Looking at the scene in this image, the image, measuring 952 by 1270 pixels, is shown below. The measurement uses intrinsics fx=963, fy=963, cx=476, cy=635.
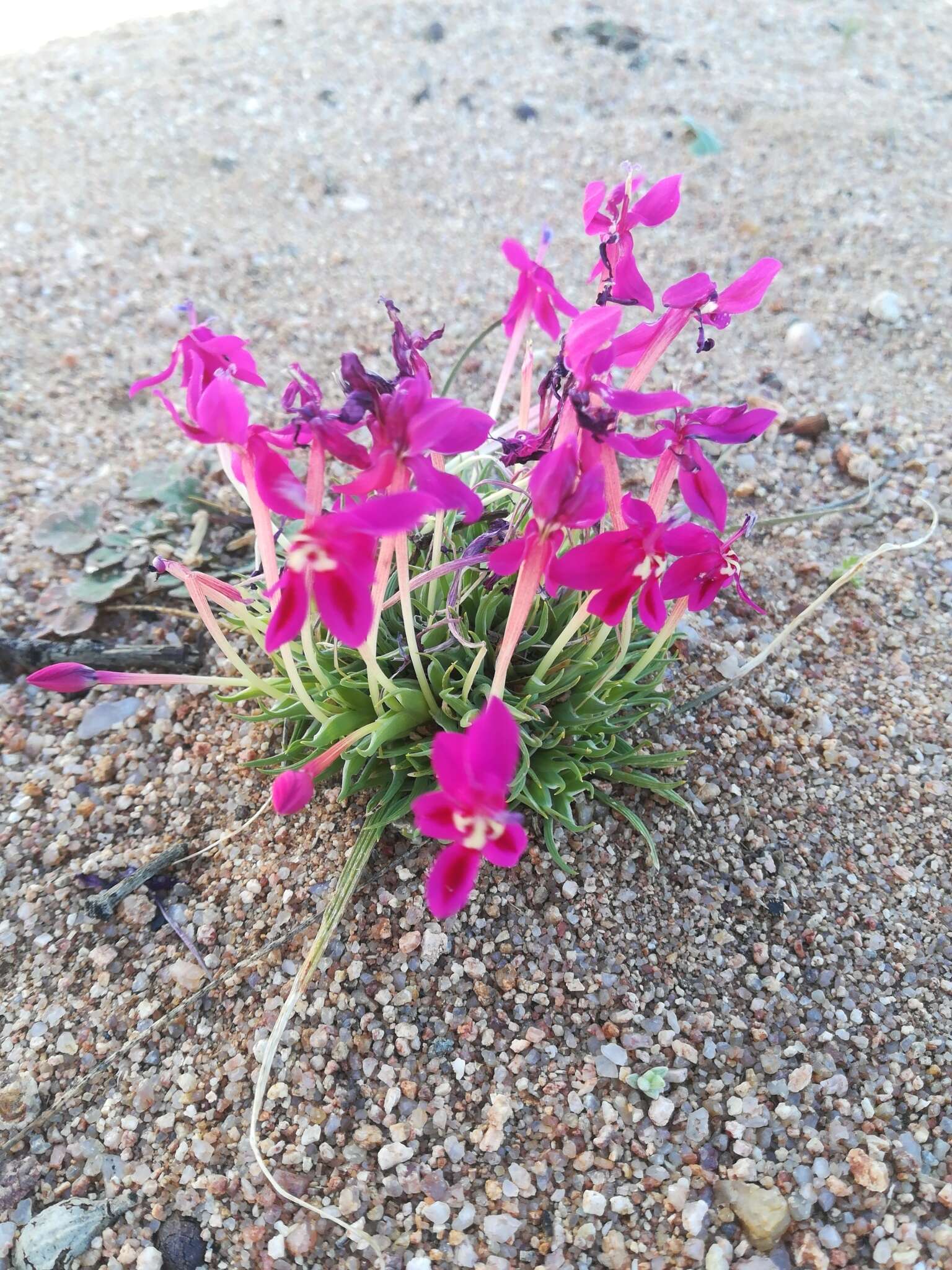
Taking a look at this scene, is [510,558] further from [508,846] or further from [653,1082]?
[653,1082]

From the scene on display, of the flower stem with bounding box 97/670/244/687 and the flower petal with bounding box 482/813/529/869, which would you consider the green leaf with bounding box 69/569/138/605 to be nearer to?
the flower stem with bounding box 97/670/244/687

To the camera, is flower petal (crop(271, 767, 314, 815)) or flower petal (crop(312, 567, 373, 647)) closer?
flower petal (crop(312, 567, 373, 647))

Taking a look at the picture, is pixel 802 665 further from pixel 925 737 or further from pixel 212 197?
pixel 212 197

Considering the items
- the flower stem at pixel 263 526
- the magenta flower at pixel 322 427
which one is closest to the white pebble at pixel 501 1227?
the flower stem at pixel 263 526

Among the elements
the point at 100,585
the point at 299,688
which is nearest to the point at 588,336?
the point at 299,688

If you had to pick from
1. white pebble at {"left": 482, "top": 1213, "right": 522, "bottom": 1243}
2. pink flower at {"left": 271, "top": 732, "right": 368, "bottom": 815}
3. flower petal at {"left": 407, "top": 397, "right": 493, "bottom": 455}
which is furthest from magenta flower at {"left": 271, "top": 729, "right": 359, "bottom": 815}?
white pebble at {"left": 482, "top": 1213, "right": 522, "bottom": 1243}

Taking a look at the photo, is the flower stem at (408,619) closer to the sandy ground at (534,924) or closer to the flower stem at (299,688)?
the flower stem at (299,688)
